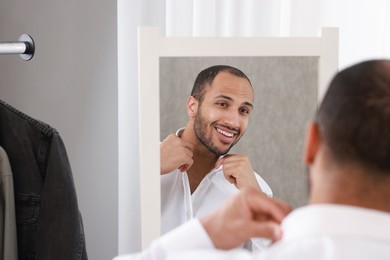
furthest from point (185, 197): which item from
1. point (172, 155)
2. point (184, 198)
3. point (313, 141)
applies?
point (313, 141)

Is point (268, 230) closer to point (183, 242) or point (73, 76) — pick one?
point (183, 242)

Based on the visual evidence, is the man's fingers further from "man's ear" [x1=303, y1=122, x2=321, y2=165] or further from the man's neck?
the man's neck

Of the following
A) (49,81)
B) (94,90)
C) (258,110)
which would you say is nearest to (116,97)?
(94,90)

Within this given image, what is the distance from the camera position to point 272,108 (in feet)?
5.34

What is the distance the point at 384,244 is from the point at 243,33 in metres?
1.23

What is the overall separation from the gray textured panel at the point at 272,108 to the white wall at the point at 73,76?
1.52 ft

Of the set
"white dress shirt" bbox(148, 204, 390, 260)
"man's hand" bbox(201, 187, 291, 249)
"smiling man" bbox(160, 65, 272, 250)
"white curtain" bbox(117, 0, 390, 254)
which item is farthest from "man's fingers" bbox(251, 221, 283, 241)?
"white curtain" bbox(117, 0, 390, 254)

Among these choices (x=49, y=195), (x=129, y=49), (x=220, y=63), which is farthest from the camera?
(x=129, y=49)

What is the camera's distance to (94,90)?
200 centimetres

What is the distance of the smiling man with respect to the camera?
159 cm

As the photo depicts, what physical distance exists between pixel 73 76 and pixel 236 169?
2.08 ft

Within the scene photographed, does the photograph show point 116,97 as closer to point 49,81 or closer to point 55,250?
point 49,81

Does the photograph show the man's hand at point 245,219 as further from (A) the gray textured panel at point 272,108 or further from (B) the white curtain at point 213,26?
Answer: (B) the white curtain at point 213,26

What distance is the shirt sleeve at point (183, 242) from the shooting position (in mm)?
1071
